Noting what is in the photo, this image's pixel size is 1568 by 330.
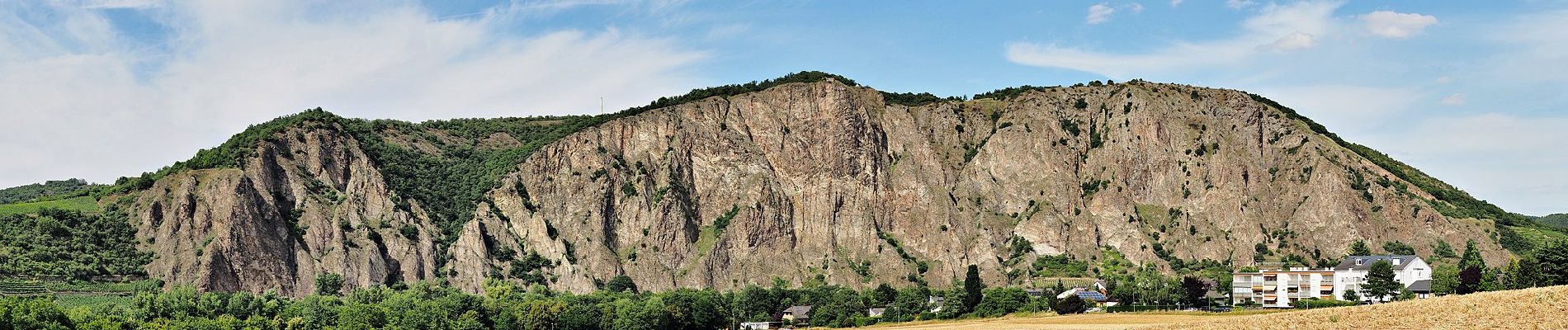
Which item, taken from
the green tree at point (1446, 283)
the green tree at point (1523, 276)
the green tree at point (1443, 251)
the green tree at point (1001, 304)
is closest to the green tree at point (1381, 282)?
the green tree at point (1446, 283)

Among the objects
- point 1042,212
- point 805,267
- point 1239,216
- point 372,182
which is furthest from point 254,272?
point 1239,216

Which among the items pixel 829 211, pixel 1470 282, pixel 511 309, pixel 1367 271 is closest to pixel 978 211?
pixel 829 211

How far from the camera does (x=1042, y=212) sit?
191 metres

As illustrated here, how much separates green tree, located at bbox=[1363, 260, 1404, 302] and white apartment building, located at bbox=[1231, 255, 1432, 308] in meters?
1.93

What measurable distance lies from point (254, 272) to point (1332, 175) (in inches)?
4931

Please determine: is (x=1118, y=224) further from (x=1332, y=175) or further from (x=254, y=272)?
(x=254, y=272)

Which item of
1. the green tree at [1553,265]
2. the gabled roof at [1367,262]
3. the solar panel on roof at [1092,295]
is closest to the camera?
the green tree at [1553,265]

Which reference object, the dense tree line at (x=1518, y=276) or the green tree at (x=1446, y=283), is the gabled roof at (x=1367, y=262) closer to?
the dense tree line at (x=1518, y=276)

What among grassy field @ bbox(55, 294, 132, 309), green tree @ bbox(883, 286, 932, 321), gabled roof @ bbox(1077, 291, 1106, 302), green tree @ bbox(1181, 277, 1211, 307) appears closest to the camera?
grassy field @ bbox(55, 294, 132, 309)

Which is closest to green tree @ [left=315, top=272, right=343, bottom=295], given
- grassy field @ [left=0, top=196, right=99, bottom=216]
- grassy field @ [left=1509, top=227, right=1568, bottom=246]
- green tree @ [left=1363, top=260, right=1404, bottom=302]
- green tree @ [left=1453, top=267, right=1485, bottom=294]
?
grassy field @ [left=0, top=196, right=99, bottom=216]

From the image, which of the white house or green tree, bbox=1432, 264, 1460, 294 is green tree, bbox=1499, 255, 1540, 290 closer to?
green tree, bbox=1432, 264, 1460, 294

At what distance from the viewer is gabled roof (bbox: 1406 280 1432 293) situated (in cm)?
13325

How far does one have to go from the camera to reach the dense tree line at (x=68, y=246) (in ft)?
493

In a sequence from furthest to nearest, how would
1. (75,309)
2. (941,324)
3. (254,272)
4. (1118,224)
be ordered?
(1118,224)
(254,272)
(941,324)
(75,309)
